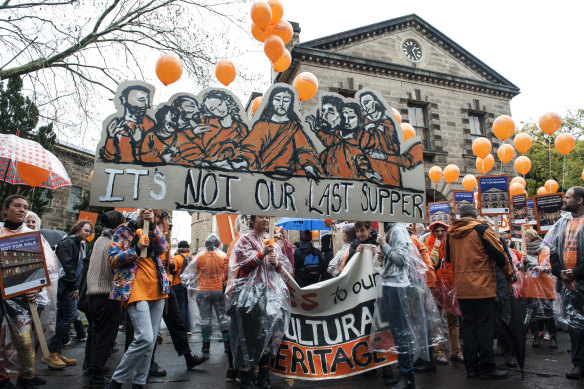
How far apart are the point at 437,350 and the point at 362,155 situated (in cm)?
284

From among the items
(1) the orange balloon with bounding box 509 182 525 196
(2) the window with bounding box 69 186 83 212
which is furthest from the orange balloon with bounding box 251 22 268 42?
(2) the window with bounding box 69 186 83 212

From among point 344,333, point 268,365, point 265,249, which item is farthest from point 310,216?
point 268,365

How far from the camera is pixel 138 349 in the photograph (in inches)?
124

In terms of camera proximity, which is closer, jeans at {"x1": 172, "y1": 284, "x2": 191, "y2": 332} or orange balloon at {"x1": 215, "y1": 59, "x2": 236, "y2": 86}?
orange balloon at {"x1": 215, "y1": 59, "x2": 236, "y2": 86}

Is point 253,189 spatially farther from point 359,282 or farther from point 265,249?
point 359,282

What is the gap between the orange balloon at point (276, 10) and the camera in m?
6.48

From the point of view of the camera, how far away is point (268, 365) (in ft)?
12.2

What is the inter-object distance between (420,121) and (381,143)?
44.9ft

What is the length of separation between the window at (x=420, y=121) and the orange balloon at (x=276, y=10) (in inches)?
445

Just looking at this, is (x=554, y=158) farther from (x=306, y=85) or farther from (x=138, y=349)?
(x=138, y=349)

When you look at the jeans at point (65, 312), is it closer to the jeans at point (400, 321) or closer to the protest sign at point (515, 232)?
the jeans at point (400, 321)

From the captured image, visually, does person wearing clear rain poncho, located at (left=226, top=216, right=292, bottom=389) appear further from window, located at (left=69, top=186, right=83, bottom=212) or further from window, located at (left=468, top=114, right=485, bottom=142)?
window, located at (left=69, top=186, right=83, bottom=212)

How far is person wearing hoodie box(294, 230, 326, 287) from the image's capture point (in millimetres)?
6391

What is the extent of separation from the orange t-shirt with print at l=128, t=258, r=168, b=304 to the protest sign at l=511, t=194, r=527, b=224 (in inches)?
234
